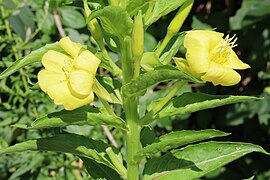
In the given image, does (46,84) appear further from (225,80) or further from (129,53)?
(225,80)

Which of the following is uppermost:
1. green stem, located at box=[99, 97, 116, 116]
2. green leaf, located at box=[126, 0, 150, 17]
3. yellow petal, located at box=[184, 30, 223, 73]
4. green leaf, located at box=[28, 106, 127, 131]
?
green leaf, located at box=[126, 0, 150, 17]

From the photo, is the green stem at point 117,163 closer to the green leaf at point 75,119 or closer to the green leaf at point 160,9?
the green leaf at point 75,119

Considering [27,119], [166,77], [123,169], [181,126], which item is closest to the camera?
[166,77]

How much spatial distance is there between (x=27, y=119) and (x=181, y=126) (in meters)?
0.86

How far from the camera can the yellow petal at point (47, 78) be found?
1.17 metres

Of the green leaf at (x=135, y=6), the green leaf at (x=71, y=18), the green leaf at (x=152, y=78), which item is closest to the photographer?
the green leaf at (x=152, y=78)

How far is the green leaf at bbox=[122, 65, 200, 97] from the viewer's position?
1.08 m

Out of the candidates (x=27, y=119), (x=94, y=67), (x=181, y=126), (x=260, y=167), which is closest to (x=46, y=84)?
(x=94, y=67)

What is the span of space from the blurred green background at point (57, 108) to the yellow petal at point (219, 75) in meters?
0.31

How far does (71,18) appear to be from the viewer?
2234 millimetres

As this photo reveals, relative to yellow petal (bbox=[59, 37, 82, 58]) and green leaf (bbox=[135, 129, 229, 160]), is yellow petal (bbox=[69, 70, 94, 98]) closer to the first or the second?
yellow petal (bbox=[59, 37, 82, 58])

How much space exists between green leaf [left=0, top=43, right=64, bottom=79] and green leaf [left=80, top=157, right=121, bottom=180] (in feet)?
1.11

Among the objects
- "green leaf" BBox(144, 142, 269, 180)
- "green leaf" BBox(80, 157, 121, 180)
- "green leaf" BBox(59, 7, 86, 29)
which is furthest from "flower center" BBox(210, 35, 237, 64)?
"green leaf" BBox(59, 7, 86, 29)

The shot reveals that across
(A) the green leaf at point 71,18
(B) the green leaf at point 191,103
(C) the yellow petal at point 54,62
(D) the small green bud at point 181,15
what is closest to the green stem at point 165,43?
(D) the small green bud at point 181,15
